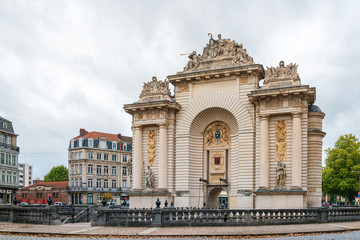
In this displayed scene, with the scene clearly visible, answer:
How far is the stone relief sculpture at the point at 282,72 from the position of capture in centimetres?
3419

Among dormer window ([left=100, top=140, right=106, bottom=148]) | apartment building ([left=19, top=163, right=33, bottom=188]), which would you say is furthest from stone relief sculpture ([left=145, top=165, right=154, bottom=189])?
apartment building ([left=19, top=163, right=33, bottom=188])

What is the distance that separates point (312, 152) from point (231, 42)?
1156cm

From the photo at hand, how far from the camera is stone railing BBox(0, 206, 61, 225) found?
27.7 metres

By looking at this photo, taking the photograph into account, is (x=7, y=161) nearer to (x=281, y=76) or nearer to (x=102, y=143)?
(x=102, y=143)

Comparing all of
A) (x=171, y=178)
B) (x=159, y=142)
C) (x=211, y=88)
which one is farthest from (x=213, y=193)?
(x=211, y=88)

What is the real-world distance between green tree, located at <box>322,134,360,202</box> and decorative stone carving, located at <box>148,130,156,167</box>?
103ft

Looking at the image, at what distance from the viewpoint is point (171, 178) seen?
123 ft

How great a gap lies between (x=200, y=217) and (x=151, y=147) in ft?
50.4

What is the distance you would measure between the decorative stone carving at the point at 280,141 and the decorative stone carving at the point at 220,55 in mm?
6010

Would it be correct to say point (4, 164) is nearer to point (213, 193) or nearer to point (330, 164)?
point (213, 193)

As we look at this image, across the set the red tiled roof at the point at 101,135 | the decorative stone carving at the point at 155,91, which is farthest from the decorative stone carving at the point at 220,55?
the red tiled roof at the point at 101,135

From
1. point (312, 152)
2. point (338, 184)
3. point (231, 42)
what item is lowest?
point (338, 184)

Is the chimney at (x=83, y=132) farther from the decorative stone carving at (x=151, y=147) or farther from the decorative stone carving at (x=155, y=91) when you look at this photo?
the decorative stone carving at (x=151, y=147)

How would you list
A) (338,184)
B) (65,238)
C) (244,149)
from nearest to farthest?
(65,238)
(244,149)
(338,184)
